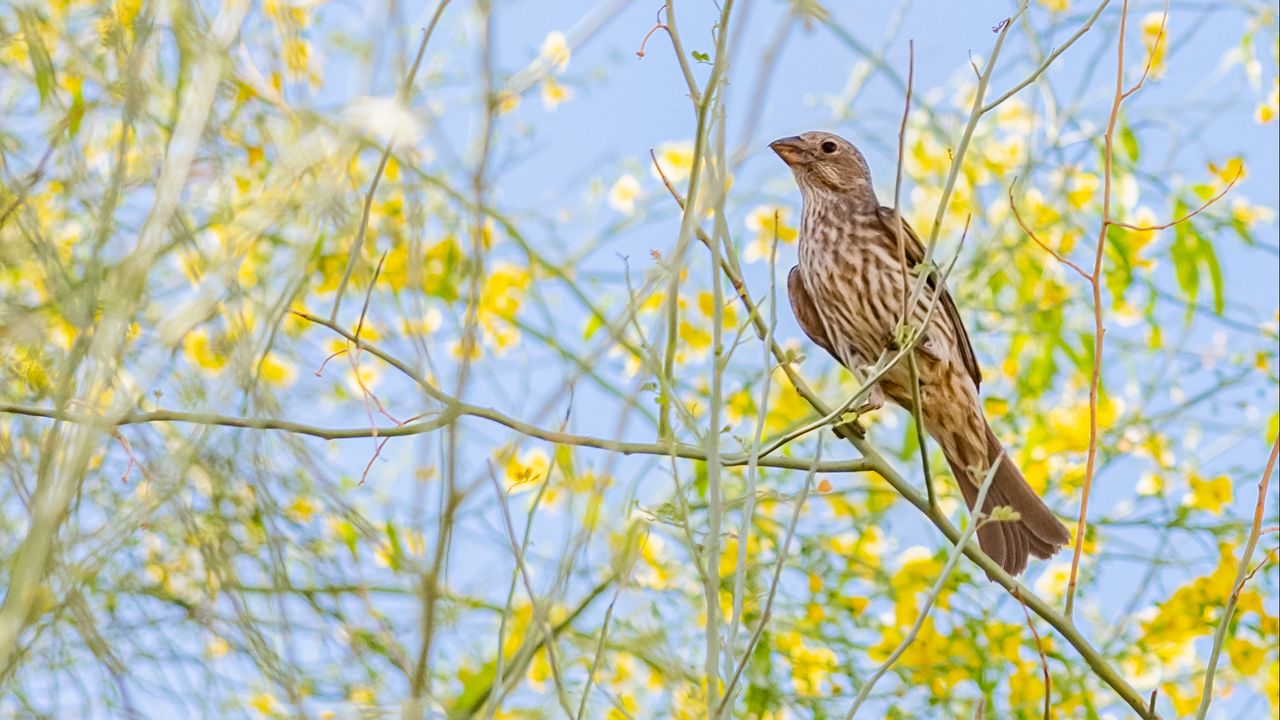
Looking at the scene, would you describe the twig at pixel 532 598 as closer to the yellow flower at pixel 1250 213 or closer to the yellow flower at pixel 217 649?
the yellow flower at pixel 217 649

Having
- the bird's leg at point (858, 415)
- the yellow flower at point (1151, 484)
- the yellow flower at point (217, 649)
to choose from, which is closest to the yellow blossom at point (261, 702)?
the yellow flower at point (217, 649)

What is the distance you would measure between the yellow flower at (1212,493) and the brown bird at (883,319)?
0.60 meters

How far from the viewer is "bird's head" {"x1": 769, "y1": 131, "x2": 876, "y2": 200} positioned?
159 inches

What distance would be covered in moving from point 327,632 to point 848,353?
183 centimetres

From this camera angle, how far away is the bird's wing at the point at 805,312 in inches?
156

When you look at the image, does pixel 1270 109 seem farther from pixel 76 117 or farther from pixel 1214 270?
pixel 76 117

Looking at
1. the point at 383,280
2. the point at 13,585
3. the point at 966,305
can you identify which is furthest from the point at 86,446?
the point at 966,305

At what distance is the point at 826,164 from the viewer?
405cm

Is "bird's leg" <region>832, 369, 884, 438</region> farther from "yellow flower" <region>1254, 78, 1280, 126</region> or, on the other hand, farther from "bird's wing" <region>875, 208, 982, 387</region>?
"yellow flower" <region>1254, 78, 1280, 126</region>

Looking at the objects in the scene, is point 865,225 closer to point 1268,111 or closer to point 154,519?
point 1268,111

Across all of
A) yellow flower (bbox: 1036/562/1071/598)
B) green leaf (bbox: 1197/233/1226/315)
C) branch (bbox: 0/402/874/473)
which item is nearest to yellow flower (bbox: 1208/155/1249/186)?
green leaf (bbox: 1197/233/1226/315)

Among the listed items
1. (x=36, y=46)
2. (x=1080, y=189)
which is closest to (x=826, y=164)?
(x=1080, y=189)

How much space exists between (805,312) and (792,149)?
0.46 m

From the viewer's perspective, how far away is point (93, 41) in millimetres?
2666
